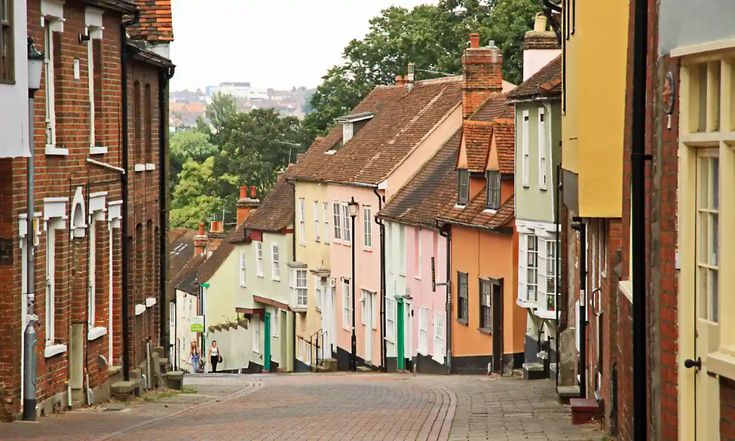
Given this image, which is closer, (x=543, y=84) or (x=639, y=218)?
(x=639, y=218)

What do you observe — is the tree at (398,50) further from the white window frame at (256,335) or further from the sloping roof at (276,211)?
the white window frame at (256,335)

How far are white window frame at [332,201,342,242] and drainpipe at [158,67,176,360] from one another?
898 inches

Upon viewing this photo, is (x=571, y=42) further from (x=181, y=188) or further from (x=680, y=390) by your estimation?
(x=181, y=188)

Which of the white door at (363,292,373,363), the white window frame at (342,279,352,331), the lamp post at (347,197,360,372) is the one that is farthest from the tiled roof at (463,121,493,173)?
the white window frame at (342,279,352,331)

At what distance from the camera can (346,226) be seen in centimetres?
5547

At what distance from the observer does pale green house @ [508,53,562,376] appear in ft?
107

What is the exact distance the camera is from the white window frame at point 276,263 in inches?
2461

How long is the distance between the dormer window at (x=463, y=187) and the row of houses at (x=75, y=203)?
14.0 metres

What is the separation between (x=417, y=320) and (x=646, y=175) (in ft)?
117

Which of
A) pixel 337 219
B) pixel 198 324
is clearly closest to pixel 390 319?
pixel 337 219

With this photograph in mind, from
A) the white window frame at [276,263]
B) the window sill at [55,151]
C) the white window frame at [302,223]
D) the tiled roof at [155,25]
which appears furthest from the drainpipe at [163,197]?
the white window frame at [276,263]

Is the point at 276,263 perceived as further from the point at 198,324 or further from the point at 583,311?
the point at 583,311

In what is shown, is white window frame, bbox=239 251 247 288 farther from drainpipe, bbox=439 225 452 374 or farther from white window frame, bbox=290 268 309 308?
drainpipe, bbox=439 225 452 374

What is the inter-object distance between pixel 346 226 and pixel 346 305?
2.83 metres
